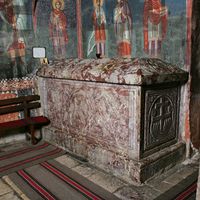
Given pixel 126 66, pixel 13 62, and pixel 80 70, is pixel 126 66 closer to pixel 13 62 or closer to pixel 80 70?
pixel 80 70

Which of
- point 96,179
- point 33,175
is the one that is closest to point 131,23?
point 96,179

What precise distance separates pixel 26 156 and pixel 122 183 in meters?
1.53

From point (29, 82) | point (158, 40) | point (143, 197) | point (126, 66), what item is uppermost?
point (158, 40)

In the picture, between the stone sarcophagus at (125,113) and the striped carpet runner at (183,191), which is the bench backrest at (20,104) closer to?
the stone sarcophagus at (125,113)

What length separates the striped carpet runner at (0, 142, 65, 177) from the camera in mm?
3247

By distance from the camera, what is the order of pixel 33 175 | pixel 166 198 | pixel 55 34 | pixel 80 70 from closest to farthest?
1. pixel 166 198
2. pixel 33 175
3. pixel 80 70
4. pixel 55 34

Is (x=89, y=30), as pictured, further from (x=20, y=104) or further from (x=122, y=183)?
(x=122, y=183)

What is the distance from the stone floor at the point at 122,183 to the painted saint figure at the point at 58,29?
2.17m

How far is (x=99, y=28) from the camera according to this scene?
4.50 m

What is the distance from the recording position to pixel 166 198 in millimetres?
2488

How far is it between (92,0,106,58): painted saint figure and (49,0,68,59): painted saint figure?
23.3 inches

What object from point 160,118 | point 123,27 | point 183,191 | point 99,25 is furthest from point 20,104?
point 183,191

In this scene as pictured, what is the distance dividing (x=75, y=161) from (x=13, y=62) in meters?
1.95

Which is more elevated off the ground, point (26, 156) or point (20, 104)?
point (20, 104)
